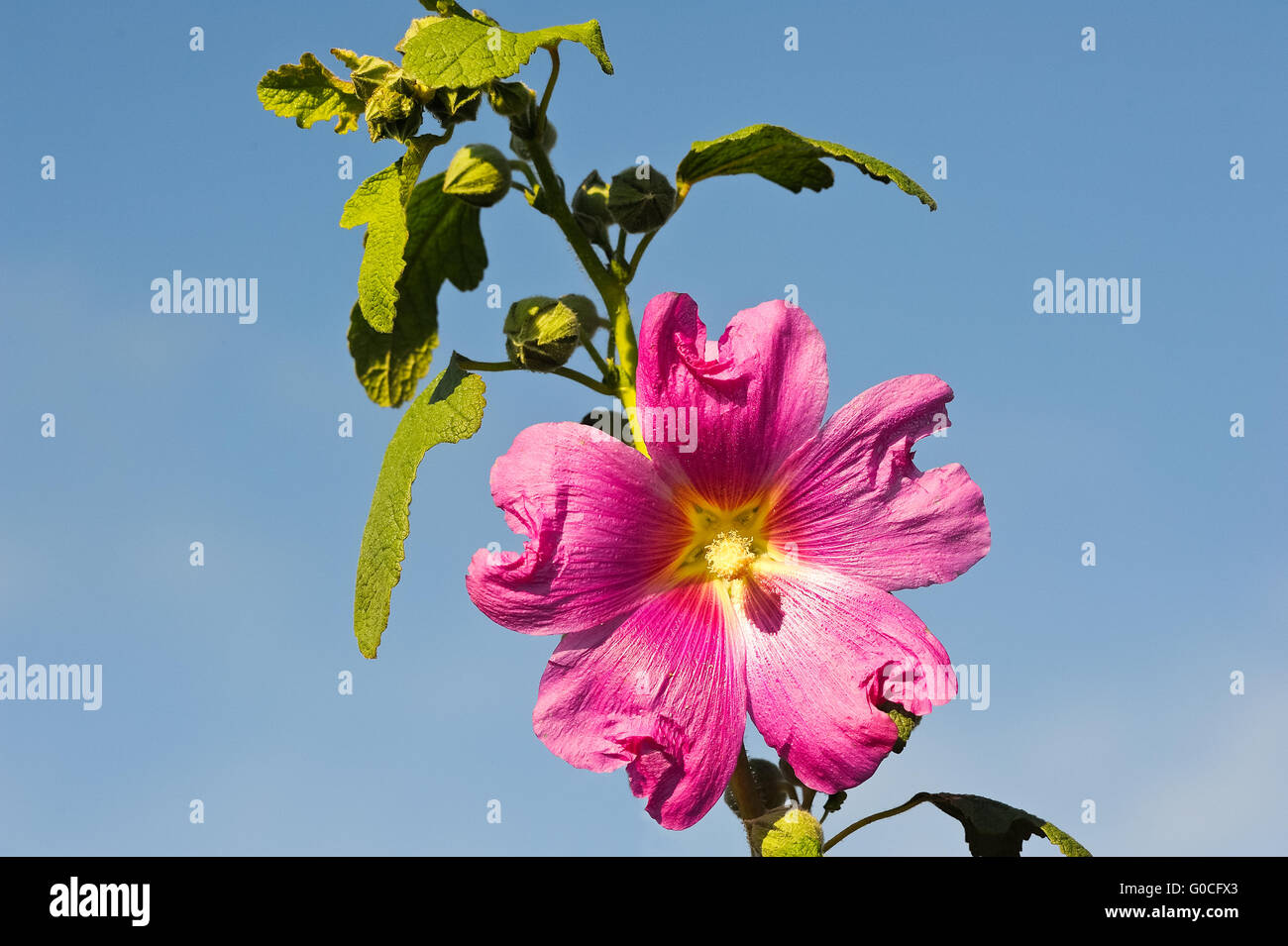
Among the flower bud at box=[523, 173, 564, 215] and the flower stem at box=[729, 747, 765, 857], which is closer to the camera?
the flower stem at box=[729, 747, 765, 857]

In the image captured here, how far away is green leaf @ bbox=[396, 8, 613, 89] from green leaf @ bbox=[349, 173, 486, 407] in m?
0.63

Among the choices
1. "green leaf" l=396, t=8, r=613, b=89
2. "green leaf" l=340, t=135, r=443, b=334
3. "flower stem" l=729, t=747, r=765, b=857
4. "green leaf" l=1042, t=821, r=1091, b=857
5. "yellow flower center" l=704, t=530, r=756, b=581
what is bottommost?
"green leaf" l=1042, t=821, r=1091, b=857

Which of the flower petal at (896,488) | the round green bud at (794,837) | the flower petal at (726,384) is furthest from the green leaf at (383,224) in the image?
the round green bud at (794,837)

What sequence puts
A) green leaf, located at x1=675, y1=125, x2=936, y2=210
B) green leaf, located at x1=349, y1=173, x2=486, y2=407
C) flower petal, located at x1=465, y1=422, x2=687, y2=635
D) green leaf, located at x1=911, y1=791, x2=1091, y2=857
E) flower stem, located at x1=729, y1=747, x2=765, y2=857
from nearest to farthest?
1. flower petal, located at x1=465, y1=422, x2=687, y2=635
2. flower stem, located at x1=729, y1=747, x2=765, y2=857
3. green leaf, located at x1=675, y1=125, x2=936, y2=210
4. green leaf, located at x1=911, y1=791, x2=1091, y2=857
5. green leaf, located at x1=349, y1=173, x2=486, y2=407

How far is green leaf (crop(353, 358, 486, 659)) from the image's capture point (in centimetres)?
213

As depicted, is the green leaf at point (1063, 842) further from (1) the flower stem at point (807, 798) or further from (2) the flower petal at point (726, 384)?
(2) the flower petal at point (726, 384)

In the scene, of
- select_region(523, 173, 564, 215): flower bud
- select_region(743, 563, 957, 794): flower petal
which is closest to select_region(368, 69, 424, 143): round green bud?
select_region(523, 173, 564, 215): flower bud

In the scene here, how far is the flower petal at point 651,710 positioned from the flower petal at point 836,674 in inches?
2.9

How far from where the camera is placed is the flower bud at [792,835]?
2059 millimetres

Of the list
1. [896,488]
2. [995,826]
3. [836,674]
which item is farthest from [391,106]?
[995,826]

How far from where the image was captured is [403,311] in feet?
9.22

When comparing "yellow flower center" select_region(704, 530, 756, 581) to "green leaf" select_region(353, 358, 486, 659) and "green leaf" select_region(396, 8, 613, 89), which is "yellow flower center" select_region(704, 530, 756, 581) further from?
"green leaf" select_region(396, 8, 613, 89)

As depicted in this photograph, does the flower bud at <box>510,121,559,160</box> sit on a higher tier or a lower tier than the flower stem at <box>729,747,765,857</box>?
higher
